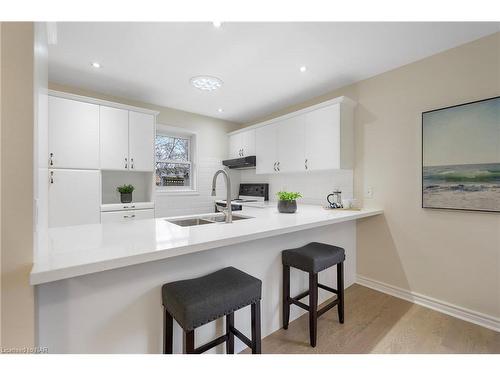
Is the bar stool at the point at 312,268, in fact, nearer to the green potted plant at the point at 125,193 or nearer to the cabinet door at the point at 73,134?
the green potted plant at the point at 125,193

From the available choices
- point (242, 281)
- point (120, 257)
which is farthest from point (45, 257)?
point (242, 281)

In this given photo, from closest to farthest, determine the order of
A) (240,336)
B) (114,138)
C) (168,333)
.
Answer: (168,333) → (240,336) → (114,138)

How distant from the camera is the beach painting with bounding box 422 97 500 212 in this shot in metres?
1.78

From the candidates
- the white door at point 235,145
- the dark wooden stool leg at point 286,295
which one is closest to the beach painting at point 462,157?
the dark wooden stool leg at point 286,295

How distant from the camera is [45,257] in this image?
90cm

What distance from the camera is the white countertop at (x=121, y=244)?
82 cm

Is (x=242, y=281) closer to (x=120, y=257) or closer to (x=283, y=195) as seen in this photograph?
(x=120, y=257)

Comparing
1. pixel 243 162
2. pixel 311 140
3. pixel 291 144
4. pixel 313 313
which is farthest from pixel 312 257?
pixel 243 162

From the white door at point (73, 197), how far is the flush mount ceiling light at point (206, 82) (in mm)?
1622

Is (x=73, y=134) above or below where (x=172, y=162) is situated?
above

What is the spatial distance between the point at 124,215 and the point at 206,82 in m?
1.96

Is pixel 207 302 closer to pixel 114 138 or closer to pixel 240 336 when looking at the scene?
pixel 240 336

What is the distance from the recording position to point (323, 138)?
2.70 meters
